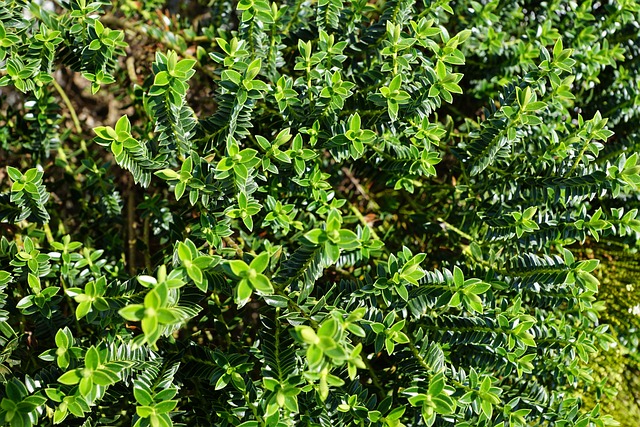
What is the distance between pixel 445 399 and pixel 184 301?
612mm

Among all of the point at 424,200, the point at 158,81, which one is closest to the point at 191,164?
the point at 158,81

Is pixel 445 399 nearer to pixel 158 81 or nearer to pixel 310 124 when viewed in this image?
pixel 310 124

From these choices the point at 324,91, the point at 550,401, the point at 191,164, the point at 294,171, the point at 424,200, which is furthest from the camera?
the point at 424,200

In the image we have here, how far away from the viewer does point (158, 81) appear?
118cm

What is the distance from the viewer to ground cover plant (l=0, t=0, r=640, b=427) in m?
1.19

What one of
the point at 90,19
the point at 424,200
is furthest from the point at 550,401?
the point at 90,19

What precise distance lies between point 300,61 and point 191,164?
425 millimetres

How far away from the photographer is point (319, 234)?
43.5 inches

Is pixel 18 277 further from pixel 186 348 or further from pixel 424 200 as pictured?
pixel 424 200

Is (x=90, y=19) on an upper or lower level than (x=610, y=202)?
upper

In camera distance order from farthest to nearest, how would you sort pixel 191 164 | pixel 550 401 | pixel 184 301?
pixel 550 401, pixel 191 164, pixel 184 301

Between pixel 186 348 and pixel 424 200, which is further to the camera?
pixel 424 200

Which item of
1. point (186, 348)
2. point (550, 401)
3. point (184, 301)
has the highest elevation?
point (184, 301)

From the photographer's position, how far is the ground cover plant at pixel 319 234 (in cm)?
119
